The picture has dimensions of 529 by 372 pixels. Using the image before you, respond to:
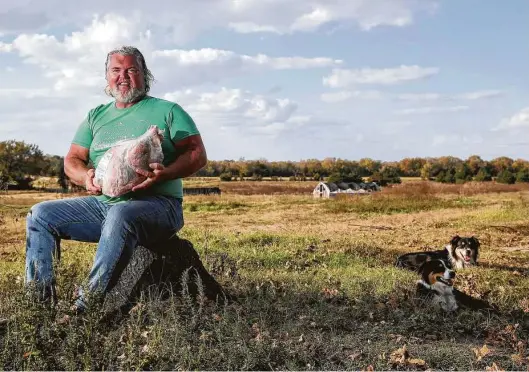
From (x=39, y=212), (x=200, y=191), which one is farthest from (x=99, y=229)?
(x=200, y=191)

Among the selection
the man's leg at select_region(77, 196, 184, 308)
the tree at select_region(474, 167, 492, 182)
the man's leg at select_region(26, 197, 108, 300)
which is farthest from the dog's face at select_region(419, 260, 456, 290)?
the tree at select_region(474, 167, 492, 182)

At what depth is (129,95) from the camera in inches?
213

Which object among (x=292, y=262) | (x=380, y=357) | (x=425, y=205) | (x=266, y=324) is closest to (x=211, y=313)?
(x=266, y=324)

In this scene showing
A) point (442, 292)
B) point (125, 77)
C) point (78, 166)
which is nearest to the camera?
point (125, 77)

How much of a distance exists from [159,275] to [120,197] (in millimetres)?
736

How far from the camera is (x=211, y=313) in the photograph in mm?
5219

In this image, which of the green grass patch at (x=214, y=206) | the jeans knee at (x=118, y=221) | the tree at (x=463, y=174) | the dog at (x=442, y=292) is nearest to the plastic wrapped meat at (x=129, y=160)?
the jeans knee at (x=118, y=221)

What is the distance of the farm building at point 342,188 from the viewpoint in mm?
38375

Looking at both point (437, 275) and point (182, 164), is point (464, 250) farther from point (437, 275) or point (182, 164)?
point (182, 164)

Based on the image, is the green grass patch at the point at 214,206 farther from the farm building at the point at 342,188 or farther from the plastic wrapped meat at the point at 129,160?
the plastic wrapped meat at the point at 129,160

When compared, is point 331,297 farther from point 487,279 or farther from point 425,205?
point 425,205

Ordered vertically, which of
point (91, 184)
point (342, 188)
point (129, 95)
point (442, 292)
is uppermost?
point (129, 95)

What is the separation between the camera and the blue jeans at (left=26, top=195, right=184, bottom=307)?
185 inches

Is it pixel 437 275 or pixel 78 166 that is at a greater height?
pixel 78 166
